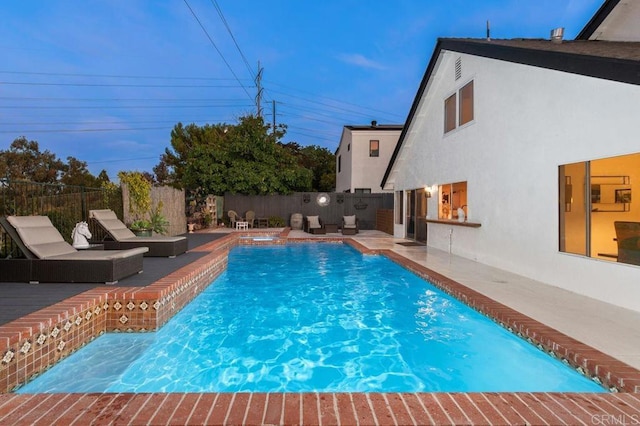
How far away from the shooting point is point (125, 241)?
7344mm

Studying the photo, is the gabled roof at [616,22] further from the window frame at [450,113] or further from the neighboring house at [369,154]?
the neighboring house at [369,154]

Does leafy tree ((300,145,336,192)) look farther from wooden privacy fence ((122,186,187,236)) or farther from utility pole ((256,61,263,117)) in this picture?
wooden privacy fence ((122,186,187,236))

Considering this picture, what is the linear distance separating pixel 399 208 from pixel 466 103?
6104mm

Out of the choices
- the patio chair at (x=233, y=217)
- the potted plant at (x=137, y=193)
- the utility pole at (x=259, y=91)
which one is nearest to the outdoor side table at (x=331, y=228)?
the patio chair at (x=233, y=217)

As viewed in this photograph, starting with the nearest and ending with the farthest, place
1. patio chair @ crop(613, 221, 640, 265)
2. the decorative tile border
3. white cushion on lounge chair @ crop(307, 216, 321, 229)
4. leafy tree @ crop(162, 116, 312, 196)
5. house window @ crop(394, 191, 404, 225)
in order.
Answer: the decorative tile border
patio chair @ crop(613, 221, 640, 265)
house window @ crop(394, 191, 404, 225)
white cushion on lounge chair @ crop(307, 216, 321, 229)
leafy tree @ crop(162, 116, 312, 196)

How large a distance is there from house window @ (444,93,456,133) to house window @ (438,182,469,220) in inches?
66.9

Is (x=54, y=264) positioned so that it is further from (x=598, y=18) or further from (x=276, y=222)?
(x=276, y=222)

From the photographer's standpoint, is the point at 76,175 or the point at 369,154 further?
the point at 76,175

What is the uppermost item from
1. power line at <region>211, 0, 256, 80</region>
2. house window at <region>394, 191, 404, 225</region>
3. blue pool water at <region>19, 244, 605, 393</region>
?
power line at <region>211, 0, 256, 80</region>

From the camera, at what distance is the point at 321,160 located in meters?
35.3

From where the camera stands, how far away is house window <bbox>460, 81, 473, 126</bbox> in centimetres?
905

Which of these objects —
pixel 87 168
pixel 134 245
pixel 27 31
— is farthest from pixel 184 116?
pixel 134 245

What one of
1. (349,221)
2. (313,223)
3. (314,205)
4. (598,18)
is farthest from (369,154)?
(598,18)

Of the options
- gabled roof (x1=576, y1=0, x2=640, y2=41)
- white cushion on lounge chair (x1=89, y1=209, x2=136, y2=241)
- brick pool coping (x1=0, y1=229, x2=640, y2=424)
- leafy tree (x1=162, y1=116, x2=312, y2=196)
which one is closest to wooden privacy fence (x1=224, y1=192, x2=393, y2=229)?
leafy tree (x1=162, y1=116, x2=312, y2=196)
